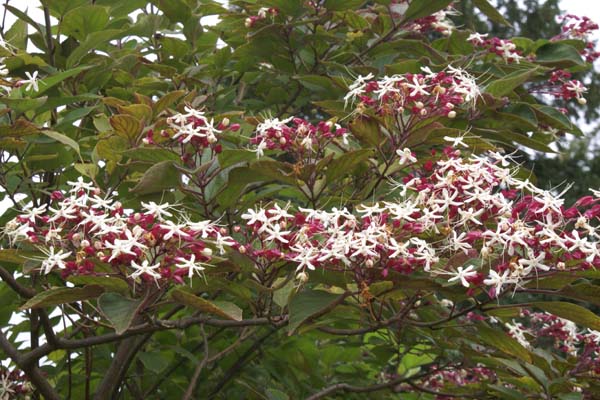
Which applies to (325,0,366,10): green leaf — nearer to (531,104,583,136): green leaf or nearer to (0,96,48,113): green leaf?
(531,104,583,136): green leaf

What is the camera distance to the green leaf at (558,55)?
2.90 metres

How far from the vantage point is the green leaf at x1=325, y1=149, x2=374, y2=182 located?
2.01 meters

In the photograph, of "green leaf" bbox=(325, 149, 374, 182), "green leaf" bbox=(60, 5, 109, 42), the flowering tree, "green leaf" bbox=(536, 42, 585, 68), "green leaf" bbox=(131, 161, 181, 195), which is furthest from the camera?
"green leaf" bbox=(536, 42, 585, 68)

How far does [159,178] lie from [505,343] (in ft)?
2.90

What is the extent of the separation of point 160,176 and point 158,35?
1.46 m

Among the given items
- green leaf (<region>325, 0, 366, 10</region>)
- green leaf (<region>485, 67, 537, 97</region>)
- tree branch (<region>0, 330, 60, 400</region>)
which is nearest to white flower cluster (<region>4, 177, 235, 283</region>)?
tree branch (<region>0, 330, 60, 400</region>)

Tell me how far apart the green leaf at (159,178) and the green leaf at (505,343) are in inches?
30.2

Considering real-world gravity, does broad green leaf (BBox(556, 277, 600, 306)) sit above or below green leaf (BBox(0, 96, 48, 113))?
below

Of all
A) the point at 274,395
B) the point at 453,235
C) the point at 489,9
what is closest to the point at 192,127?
the point at 453,235

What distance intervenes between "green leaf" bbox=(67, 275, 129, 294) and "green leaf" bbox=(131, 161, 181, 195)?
0.90ft

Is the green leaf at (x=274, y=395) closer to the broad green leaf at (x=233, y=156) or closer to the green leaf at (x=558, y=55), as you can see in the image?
the broad green leaf at (x=233, y=156)

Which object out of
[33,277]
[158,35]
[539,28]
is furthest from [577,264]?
[539,28]

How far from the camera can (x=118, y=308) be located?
1.64m

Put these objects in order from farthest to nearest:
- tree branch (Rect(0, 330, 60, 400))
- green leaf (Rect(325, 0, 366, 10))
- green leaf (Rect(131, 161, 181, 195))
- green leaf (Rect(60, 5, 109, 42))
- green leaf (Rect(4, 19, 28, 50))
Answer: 1. green leaf (Rect(325, 0, 366, 10))
2. green leaf (Rect(4, 19, 28, 50))
3. green leaf (Rect(60, 5, 109, 42))
4. tree branch (Rect(0, 330, 60, 400))
5. green leaf (Rect(131, 161, 181, 195))
